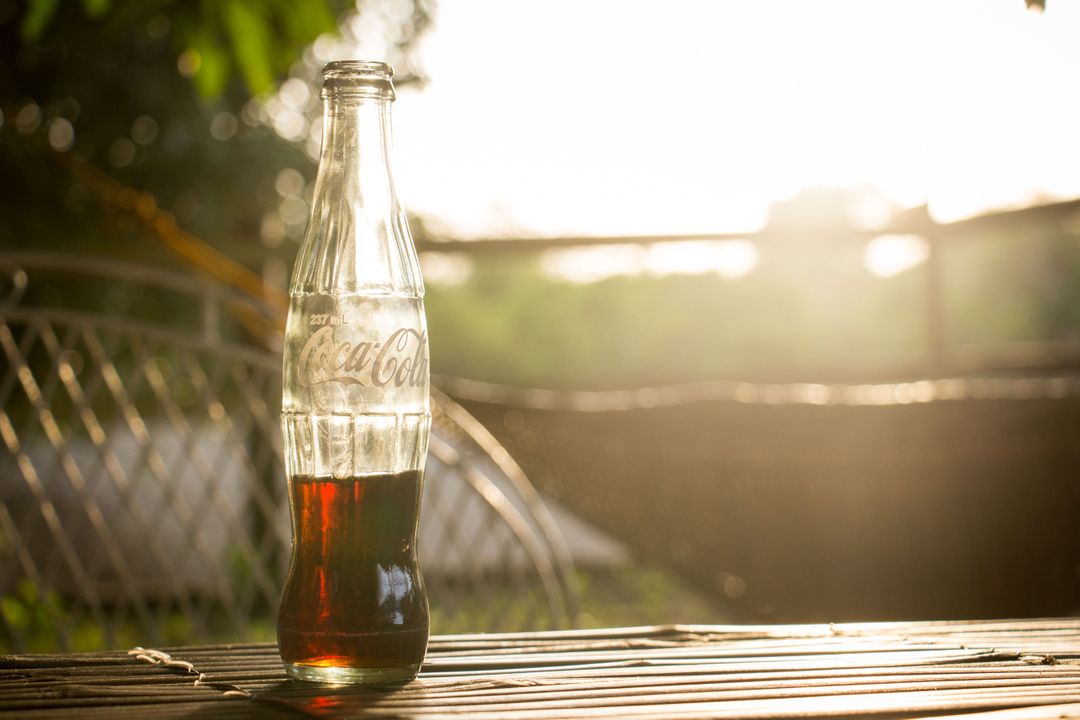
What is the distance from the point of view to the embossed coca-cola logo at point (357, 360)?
0.67m

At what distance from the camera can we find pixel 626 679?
604 mm

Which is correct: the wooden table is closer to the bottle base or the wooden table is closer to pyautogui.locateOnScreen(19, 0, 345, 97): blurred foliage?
the bottle base

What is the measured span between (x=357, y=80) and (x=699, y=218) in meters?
2.15

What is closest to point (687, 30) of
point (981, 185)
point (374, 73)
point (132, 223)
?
point (981, 185)

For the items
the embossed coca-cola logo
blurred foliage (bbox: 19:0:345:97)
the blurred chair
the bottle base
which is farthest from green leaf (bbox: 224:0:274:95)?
the bottle base

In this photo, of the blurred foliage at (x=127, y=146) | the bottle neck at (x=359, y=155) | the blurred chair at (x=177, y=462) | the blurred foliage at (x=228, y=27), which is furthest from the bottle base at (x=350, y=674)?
the blurred foliage at (x=127, y=146)

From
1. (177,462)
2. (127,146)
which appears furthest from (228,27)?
(127,146)

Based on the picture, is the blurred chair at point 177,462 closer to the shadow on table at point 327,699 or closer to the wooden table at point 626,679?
the wooden table at point 626,679

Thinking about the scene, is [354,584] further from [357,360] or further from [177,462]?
[177,462]

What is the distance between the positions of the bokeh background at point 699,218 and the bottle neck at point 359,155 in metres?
0.04

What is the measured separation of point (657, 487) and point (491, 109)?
15.0 ft

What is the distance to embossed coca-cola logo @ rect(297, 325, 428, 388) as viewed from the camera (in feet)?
2.20

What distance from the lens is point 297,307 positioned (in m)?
0.69

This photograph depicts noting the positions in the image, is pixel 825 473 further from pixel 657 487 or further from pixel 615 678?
pixel 615 678
